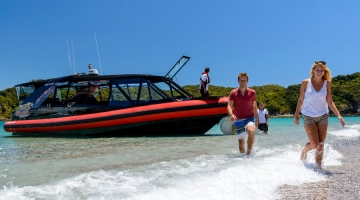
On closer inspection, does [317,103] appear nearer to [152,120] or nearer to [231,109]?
[231,109]

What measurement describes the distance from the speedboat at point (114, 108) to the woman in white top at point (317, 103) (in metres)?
6.37

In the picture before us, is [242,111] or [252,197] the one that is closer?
[252,197]

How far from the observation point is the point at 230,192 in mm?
2926

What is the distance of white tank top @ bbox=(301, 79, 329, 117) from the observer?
14.0 feet

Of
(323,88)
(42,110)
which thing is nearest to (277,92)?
(42,110)

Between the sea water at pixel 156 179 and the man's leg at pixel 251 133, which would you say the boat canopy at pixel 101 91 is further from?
the sea water at pixel 156 179

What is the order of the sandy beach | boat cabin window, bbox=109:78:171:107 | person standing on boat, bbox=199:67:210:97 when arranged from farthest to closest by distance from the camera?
boat cabin window, bbox=109:78:171:107, person standing on boat, bbox=199:67:210:97, the sandy beach

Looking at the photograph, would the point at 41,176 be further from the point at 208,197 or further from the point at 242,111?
the point at 242,111

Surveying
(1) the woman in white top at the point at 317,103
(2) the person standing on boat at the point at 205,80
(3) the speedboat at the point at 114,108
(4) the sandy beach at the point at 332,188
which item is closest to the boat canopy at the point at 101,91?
(3) the speedboat at the point at 114,108

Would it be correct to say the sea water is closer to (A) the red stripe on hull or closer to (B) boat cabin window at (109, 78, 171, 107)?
(A) the red stripe on hull

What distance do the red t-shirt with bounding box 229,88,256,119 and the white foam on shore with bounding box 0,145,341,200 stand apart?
157 cm

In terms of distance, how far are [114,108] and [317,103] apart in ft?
29.3

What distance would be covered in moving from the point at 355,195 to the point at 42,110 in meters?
12.9

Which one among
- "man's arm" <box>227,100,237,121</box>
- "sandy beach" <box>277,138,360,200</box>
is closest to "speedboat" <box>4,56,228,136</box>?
"man's arm" <box>227,100,237,121</box>
